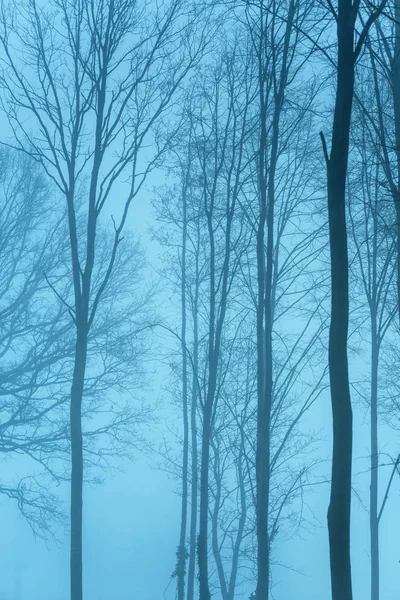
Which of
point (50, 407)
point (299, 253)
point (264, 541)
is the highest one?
point (299, 253)

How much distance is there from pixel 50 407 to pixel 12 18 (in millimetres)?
8077

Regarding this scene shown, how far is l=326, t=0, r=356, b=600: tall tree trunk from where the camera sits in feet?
16.1

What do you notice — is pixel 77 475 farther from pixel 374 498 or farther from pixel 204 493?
pixel 374 498

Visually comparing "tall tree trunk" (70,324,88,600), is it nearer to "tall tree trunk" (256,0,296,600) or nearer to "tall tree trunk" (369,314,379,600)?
"tall tree trunk" (256,0,296,600)

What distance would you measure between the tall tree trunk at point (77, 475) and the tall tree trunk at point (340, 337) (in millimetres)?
4615

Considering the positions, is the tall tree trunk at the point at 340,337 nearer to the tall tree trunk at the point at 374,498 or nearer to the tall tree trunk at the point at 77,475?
the tall tree trunk at the point at 77,475

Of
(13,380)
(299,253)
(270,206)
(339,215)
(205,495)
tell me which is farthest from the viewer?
(13,380)

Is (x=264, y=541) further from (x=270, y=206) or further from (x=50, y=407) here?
(x=50, y=407)

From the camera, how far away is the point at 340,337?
531 centimetres

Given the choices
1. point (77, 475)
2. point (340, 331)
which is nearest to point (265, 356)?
point (77, 475)

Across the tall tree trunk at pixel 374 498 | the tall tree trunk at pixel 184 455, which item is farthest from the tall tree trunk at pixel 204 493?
the tall tree trunk at pixel 184 455

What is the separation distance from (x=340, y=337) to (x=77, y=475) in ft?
16.0

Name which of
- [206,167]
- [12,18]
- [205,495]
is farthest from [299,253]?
[12,18]

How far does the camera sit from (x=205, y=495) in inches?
425
